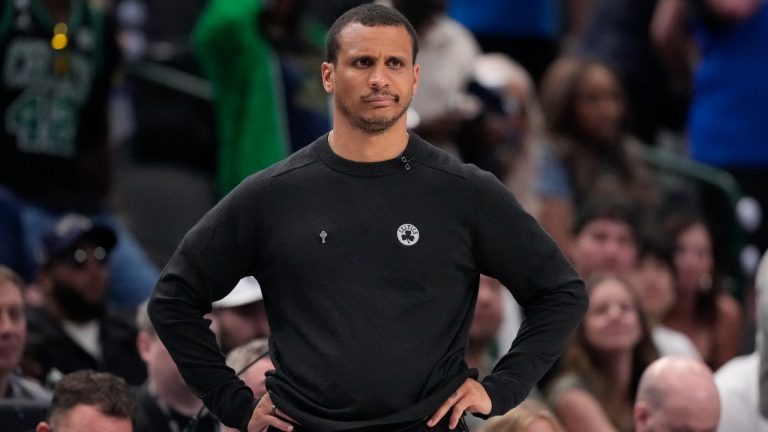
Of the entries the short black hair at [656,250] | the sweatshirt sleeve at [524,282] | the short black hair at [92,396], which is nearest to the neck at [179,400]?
the short black hair at [92,396]

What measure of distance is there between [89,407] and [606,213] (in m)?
3.78

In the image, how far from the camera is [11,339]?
6.18 m

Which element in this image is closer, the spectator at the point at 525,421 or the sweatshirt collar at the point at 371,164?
the sweatshirt collar at the point at 371,164

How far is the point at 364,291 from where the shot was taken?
420 cm

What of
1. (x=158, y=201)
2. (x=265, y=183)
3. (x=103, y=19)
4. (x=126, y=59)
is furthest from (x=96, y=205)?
(x=265, y=183)

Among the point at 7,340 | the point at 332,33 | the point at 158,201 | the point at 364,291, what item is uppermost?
the point at 332,33

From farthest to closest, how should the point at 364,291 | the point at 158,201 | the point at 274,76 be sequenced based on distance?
the point at 158,201
the point at 274,76
the point at 364,291

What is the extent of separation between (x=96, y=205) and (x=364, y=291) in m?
4.37

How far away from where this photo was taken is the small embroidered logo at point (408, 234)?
13.8ft

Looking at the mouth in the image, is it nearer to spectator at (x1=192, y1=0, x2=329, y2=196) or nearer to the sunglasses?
the sunglasses

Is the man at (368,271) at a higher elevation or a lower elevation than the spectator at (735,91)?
higher

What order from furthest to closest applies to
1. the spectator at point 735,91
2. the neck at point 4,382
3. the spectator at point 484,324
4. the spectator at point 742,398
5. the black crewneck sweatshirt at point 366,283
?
the spectator at point 735,91, the spectator at point 484,324, the spectator at point 742,398, the neck at point 4,382, the black crewneck sweatshirt at point 366,283

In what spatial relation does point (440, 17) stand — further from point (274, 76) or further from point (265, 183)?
point (265, 183)

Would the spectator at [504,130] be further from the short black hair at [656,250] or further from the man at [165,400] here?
the man at [165,400]
